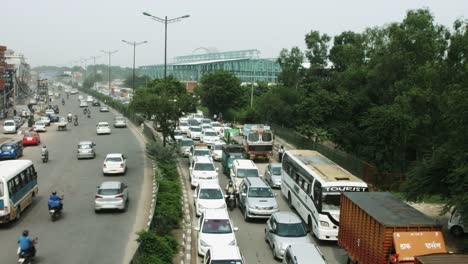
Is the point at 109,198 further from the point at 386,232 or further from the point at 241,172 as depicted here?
the point at 386,232

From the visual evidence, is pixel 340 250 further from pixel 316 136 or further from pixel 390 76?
pixel 316 136

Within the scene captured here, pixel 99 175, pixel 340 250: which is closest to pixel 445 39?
pixel 340 250

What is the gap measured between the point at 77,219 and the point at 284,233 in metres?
9.22

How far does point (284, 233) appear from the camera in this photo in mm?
17656

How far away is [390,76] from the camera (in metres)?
38.1

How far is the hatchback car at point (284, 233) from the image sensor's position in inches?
677

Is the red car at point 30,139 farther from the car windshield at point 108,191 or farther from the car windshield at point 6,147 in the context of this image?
the car windshield at point 108,191

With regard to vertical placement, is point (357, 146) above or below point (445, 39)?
below

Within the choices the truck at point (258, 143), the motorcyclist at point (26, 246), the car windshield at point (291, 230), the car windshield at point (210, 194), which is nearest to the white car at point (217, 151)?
the truck at point (258, 143)

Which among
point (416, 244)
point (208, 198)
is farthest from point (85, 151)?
point (416, 244)

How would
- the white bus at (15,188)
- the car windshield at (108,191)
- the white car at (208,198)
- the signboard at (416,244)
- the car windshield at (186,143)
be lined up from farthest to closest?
1. the car windshield at (186,143)
2. the car windshield at (108,191)
3. the white car at (208,198)
4. the white bus at (15,188)
5. the signboard at (416,244)

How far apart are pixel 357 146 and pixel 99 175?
23318mm

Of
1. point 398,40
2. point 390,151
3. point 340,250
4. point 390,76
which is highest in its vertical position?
point 398,40

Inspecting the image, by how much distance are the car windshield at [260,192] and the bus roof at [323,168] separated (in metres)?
2.11
